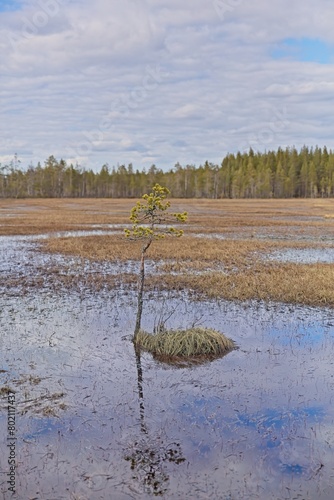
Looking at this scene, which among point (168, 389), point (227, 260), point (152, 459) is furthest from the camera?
point (227, 260)

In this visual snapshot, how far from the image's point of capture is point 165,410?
384 inches

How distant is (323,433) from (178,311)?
8419 millimetres

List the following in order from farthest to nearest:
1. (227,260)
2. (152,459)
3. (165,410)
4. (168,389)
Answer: (227,260), (168,389), (165,410), (152,459)

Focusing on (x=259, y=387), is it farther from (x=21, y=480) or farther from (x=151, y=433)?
(x=21, y=480)

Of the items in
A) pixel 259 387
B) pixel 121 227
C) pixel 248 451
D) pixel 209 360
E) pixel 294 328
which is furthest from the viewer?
pixel 121 227

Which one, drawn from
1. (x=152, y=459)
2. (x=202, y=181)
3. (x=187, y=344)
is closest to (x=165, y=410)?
(x=152, y=459)

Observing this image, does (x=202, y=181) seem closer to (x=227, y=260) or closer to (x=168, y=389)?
(x=227, y=260)

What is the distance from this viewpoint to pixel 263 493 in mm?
7211

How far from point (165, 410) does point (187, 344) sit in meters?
3.27

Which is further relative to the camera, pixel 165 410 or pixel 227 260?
pixel 227 260

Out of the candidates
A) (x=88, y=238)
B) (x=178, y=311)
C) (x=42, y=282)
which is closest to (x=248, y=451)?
(x=178, y=311)

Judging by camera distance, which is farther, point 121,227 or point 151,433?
point 121,227

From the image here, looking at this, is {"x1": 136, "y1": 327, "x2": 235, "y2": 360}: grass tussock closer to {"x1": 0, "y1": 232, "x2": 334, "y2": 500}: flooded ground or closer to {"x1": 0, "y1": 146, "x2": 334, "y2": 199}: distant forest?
{"x1": 0, "y1": 232, "x2": 334, "y2": 500}: flooded ground

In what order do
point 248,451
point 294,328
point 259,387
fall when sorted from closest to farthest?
point 248,451 < point 259,387 < point 294,328
